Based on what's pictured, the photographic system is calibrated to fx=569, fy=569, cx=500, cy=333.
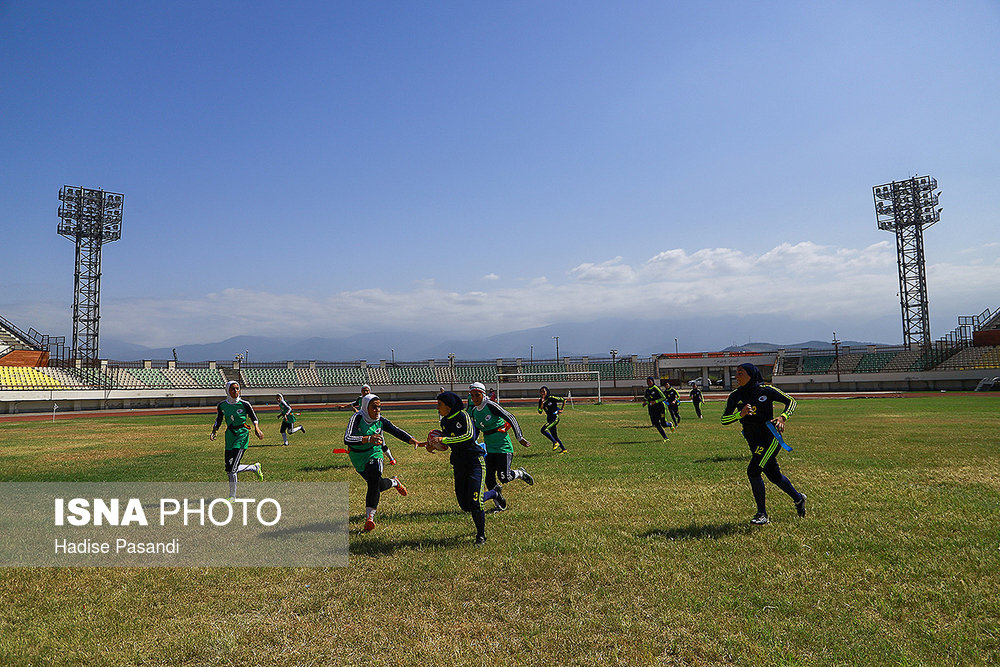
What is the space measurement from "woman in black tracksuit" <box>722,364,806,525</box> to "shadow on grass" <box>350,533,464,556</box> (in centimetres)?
428

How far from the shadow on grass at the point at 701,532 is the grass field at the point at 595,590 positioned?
2.0 inches

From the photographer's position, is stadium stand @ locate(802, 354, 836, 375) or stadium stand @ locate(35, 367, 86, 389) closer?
stadium stand @ locate(35, 367, 86, 389)

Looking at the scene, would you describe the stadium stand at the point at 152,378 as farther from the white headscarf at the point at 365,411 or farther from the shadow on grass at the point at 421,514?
the white headscarf at the point at 365,411

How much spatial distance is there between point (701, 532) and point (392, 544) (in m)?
4.32

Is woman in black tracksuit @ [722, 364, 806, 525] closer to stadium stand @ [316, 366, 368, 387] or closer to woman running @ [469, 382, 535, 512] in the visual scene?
woman running @ [469, 382, 535, 512]

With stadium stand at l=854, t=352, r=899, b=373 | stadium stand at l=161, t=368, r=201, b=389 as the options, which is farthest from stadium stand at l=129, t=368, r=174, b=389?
stadium stand at l=854, t=352, r=899, b=373

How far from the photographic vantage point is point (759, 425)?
8.62 meters

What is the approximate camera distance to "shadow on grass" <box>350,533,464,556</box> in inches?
300

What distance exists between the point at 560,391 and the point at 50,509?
59.7 metres

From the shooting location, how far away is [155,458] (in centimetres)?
1756

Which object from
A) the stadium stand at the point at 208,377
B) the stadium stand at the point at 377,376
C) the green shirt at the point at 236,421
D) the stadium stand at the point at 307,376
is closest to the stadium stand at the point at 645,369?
the stadium stand at the point at 377,376

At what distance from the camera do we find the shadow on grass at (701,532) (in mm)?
7789

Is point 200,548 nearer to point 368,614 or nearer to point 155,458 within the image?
point 368,614

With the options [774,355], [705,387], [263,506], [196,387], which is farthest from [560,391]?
[263,506]
